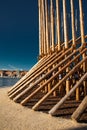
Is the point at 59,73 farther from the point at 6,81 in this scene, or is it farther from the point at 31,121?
the point at 6,81

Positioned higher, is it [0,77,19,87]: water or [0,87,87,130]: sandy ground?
[0,87,87,130]: sandy ground

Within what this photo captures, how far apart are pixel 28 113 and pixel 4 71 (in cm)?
1677

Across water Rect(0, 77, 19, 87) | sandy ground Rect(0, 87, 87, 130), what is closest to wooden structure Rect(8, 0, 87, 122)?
sandy ground Rect(0, 87, 87, 130)

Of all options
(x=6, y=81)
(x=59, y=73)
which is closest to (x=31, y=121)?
(x=59, y=73)

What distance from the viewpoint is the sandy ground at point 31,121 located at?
17.4 feet

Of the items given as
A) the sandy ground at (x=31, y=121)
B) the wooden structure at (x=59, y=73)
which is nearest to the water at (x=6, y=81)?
the wooden structure at (x=59, y=73)

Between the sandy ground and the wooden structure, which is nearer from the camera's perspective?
the sandy ground

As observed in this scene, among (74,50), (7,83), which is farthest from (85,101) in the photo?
(7,83)

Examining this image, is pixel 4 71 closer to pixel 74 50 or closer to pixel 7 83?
pixel 7 83

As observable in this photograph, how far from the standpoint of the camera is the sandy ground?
17.4 ft

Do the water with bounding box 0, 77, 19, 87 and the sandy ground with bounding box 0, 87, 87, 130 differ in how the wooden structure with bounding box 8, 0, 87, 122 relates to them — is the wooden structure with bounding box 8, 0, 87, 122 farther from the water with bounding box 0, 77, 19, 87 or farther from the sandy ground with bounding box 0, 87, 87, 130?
the water with bounding box 0, 77, 19, 87

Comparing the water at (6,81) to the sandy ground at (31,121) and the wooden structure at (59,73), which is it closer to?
the wooden structure at (59,73)

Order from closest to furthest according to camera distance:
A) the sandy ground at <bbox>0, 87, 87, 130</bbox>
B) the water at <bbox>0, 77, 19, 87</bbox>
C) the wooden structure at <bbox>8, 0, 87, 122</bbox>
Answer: the sandy ground at <bbox>0, 87, 87, 130</bbox>
the wooden structure at <bbox>8, 0, 87, 122</bbox>
the water at <bbox>0, 77, 19, 87</bbox>

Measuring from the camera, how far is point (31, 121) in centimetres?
577
